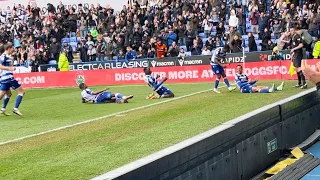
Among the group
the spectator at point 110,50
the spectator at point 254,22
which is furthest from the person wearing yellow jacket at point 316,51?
the spectator at point 110,50

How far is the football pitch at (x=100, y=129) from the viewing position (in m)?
10.1

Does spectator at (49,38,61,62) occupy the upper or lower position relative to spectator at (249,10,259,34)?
lower

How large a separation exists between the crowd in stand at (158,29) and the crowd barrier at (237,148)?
15.2 m

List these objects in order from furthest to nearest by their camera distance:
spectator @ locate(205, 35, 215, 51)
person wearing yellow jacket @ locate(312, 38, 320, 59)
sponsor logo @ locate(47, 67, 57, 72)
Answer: sponsor logo @ locate(47, 67, 57, 72) < spectator @ locate(205, 35, 215, 51) < person wearing yellow jacket @ locate(312, 38, 320, 59)

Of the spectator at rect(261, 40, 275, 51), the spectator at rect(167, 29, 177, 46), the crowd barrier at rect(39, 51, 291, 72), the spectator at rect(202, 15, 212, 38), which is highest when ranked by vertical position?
the spectator at rect(202, 15, 212, 38)

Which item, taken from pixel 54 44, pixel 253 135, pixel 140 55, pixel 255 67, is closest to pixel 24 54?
pixel 54 44

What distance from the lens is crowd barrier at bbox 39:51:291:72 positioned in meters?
30.6

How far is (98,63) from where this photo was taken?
36188 mm

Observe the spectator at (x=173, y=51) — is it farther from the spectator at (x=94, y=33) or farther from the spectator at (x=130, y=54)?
the spectator at (x=94, y=33)

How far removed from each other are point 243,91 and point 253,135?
10.8 m

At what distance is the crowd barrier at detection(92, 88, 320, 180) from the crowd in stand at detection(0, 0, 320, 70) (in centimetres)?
1525

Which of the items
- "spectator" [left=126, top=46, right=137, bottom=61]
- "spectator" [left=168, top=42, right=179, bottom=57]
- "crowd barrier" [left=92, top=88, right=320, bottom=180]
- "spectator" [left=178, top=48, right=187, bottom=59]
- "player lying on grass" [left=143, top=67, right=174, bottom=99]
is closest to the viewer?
"crowd barrier" [left=92, top=88, right=320, bottom=180]

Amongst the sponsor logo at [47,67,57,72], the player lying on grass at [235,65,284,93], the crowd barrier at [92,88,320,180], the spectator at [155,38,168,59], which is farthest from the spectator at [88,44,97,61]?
the crowd barrier at [92,88,320,180]

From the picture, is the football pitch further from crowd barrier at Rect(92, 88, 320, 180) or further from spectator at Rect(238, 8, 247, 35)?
spectator at Rect(238, 8, 247, 35)
